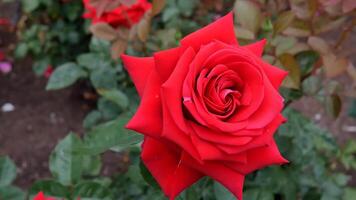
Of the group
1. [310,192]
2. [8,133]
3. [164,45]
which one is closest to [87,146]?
[164,45]

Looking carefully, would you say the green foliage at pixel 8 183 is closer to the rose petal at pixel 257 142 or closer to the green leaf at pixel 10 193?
the green leaf at pixel 10 193

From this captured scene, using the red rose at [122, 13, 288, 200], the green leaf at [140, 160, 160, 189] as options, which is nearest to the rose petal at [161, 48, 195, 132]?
the red rose at [122, 13, 288, 200]

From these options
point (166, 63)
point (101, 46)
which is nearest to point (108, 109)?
point (101, 46)

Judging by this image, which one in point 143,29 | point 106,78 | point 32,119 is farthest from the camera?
point 32,119

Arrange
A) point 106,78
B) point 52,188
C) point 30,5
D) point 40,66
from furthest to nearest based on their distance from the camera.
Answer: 1. point 40,66
2. point 30,5
3. point 106,78
4. point 52,188

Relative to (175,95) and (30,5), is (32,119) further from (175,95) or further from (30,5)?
(175,95)

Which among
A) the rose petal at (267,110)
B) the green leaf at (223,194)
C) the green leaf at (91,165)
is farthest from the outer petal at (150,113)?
the green leaf at (91,165)

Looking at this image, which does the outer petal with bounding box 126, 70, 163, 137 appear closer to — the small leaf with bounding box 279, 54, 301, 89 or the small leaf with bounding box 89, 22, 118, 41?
the small leaf with bounding box 279, 54, 301, 89

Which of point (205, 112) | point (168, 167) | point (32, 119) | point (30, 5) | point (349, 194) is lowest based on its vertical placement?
point (32, 119)
